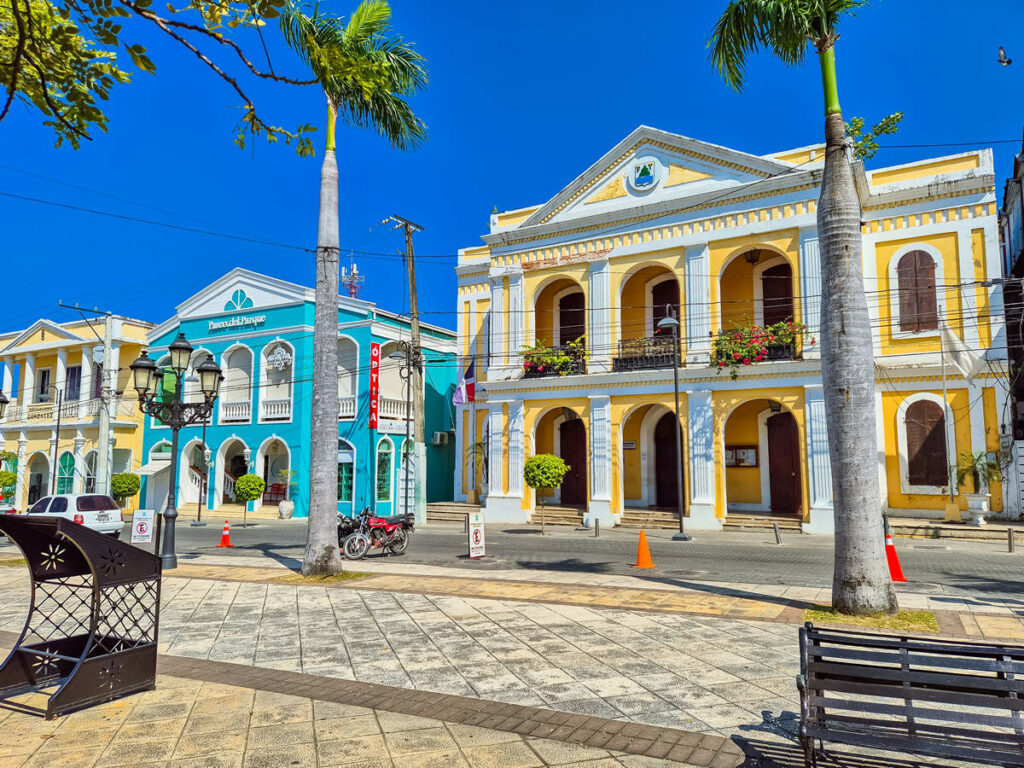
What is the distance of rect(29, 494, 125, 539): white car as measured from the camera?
18.6m

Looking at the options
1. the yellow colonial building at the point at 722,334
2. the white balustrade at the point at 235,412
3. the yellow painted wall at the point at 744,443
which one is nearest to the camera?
the yellow colonial building at the point at 722,334

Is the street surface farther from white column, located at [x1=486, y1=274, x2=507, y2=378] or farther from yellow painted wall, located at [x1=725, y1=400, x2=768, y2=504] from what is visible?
white column, located at [x1=486, y1=274, x2=507, y2=378]

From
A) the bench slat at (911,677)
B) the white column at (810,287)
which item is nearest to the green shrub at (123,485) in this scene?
the white column at (810,287)

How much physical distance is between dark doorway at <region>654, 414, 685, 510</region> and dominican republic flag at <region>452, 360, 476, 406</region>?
7.35 metres

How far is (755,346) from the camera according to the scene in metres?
21.2

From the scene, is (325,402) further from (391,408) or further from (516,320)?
(391,408)

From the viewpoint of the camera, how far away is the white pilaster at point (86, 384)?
3628 centimetres

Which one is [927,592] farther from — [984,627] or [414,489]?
[414,489]

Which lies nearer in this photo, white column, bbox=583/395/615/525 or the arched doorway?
white column, bbox=583/395/615/525

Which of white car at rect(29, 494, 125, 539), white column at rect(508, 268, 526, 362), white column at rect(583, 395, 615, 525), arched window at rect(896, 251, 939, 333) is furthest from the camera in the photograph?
white column at rect(508, 268, 526, 362)

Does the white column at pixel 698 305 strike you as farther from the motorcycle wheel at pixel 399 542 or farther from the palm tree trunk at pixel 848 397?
the palm tree trunk at pixel 848 397

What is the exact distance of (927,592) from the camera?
10328 mm

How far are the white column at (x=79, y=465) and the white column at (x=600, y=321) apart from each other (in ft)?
91.0

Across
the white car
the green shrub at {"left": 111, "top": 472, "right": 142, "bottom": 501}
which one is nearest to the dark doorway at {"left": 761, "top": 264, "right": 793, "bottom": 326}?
the white car
